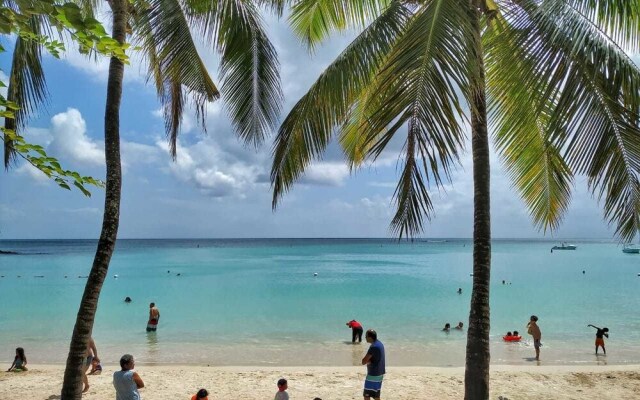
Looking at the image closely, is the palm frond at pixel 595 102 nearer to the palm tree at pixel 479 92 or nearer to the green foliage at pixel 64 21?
the palm tree at pixel 479 92

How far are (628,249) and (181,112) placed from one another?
118 meters

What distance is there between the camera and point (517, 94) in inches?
215

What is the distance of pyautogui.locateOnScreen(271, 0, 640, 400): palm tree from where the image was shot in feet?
14.2

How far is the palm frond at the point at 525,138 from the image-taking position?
564 centimetres

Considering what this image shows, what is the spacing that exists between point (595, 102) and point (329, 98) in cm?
290

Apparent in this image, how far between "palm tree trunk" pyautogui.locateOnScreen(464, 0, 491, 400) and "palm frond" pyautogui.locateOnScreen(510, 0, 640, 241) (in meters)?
1.36

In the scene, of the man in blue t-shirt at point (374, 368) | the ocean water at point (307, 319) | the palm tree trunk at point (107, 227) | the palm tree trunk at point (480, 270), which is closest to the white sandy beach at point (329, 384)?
the man in blue t-shirt at point (374, 368)

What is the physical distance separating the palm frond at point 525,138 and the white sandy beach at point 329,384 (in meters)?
4.00

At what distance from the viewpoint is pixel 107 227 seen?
6.37 m

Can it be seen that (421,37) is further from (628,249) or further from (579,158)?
(628,249)

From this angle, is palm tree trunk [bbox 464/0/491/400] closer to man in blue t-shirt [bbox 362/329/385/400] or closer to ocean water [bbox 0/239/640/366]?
man in blue t-shirt [bbox 362/329/385/400]

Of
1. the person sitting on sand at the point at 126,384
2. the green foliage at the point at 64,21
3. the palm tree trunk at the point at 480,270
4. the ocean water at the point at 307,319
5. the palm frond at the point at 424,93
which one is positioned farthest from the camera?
the ocean water at the point at 307,319

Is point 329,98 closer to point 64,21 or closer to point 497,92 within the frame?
point 497,92

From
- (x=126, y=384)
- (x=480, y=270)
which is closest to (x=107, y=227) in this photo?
(x=126, y=384)
